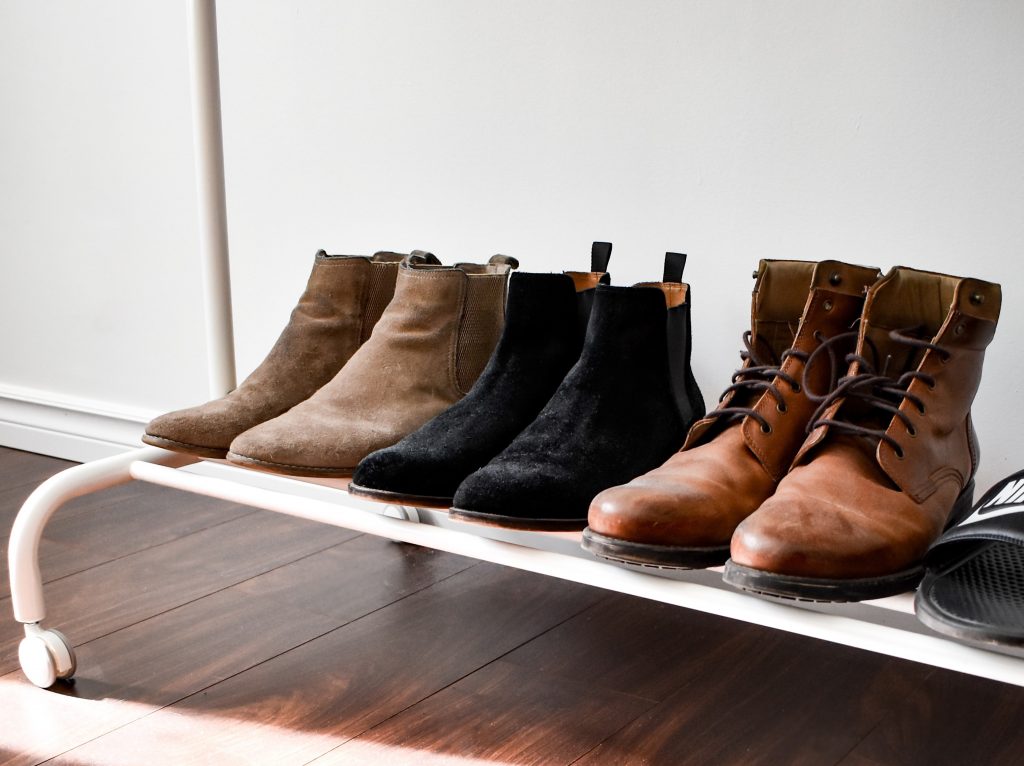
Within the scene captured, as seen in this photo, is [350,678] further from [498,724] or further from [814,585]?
[814,585]

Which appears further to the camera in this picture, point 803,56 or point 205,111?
point 205,111

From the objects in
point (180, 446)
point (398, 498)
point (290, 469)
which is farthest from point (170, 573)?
point (398, 498)

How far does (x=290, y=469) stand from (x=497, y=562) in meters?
0.21

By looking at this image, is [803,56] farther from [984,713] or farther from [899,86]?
[984,713]

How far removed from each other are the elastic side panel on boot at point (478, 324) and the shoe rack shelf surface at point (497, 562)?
0.16m

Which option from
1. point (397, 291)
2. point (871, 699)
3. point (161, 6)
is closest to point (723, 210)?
point (397, 291)

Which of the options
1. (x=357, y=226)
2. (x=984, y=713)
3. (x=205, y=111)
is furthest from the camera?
Result: (x=357, y=226)

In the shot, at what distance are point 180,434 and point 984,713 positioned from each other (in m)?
0.81

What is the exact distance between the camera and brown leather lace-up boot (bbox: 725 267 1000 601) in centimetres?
65

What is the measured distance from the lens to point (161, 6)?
5.12 feet

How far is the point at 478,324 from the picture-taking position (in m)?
1.01

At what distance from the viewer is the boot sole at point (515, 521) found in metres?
0.78

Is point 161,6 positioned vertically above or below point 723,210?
above

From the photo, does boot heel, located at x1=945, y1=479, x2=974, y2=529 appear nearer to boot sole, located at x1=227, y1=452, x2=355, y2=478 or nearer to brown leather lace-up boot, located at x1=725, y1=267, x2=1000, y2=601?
brown leather lace-up boot, located at x1=725, y1=267, x2=1000, y2=601
